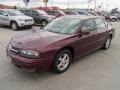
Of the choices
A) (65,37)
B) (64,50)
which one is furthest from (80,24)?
(64,50)

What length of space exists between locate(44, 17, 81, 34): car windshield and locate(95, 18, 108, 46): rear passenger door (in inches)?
40.7

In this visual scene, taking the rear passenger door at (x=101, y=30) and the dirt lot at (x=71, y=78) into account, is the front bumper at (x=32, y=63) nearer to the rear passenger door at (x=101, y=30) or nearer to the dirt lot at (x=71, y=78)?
the dirt lot at (x=71, y=78)

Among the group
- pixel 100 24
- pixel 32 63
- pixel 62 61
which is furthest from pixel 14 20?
pixel 32 63

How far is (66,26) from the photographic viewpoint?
4500mm

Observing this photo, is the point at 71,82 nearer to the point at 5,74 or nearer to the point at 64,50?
Answer: the point at 64,50

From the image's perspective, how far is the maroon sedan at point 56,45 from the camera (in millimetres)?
3336

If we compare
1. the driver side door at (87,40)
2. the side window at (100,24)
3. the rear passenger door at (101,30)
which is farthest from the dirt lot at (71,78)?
the side window at (100,24)

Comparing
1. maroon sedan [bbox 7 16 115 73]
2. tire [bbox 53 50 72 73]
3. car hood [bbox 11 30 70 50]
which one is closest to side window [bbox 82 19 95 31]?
maroon sedan [bbox 7 16 115 73]

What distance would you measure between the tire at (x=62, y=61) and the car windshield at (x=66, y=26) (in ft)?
2.26

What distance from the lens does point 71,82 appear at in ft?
11.6

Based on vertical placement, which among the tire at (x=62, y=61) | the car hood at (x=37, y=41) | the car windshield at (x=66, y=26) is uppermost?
the car windshield at (x=66, y=26)

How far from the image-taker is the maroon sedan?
3336mm

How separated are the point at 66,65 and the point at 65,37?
79 cm

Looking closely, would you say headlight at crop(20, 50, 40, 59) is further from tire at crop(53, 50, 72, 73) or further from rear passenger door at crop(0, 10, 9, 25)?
rear passenger door at crop(0, 10, 9, 25)
